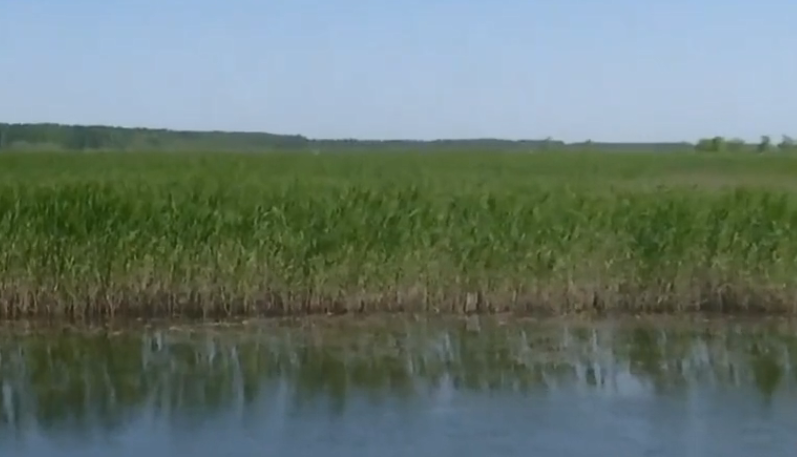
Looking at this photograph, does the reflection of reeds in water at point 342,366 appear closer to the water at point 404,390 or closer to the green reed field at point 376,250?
the water at point 404,390

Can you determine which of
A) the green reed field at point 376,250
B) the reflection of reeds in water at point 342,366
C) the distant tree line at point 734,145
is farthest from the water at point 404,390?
the distant tree line at point 734,145

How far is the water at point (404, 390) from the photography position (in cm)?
678

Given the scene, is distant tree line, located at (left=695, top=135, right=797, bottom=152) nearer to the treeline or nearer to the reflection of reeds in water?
the treeline

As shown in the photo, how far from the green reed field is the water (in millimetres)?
366

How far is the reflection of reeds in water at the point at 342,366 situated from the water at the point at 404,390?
0.07 ft

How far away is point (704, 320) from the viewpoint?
10.1 m

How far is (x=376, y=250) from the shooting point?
1023cm

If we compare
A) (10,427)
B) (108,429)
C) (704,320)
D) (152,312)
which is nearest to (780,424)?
(704,320)

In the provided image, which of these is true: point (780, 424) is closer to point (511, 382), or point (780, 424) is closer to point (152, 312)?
point (511, 382)

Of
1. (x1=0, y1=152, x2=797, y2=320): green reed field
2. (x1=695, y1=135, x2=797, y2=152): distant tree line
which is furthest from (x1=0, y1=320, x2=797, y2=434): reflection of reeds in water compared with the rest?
(x1=695, y1=135, x2=797, y2=152): distant tree line

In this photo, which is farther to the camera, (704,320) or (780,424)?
(704,320)

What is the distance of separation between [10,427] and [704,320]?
563cm

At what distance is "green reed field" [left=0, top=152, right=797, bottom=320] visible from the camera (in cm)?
989

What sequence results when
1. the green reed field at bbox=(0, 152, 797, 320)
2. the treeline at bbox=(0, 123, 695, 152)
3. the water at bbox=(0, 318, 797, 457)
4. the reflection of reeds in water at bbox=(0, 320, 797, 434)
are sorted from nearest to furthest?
the water at bbox=(0, 318, 797, 457) < the reflection of reeds in water at bbox=(0, 320, 797, 434) < the green reed field at bbox=(0, 152, 797, 320) < the treeline at bbox=(0, 123, 695, 152)
